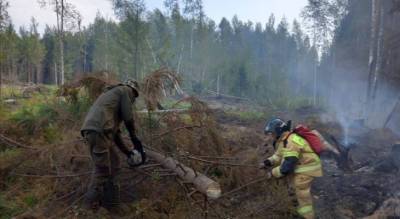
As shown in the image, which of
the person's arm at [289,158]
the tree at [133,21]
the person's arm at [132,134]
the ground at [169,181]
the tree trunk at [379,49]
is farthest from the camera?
the tree at [133,21]

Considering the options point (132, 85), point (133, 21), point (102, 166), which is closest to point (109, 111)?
point (132, 85)

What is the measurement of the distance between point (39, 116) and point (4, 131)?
2.43 feet

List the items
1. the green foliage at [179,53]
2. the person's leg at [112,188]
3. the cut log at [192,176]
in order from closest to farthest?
the cut log at [192,176] → the person's leg at [112,188] → the green foliage at [179,53]

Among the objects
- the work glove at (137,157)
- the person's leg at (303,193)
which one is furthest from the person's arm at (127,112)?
the person's leg at (303,193)

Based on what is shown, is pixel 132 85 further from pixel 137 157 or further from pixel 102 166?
pixel 102 166

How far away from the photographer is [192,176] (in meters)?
4.66

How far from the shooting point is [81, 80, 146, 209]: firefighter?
464 cm

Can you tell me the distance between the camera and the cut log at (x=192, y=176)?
4.14 metres

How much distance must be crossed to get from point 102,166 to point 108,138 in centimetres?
37

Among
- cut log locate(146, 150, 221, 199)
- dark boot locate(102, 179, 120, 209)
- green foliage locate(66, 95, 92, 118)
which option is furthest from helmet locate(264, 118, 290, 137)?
green foliage locate(66, 95, 92, 118)

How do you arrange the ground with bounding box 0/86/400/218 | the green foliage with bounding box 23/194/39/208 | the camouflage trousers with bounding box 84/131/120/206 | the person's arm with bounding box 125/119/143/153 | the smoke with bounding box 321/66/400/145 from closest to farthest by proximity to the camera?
the camouflage trousers with bounding box 84/131/120/206 → the person's arm with bounding box 125/119/143/153 → the ground with bounding box 0/86/400/218 → the green foliage with bounding box 23/194/39/208 → the smoke with bounding box 321/66/400/145

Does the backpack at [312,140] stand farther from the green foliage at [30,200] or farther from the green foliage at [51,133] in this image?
the green foliage at [51,133]

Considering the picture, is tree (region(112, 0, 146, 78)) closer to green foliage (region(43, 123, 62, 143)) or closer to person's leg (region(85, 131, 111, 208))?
green foliage (region(43, 123, 62, 143))

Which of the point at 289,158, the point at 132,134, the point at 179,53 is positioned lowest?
the point at 289,158
